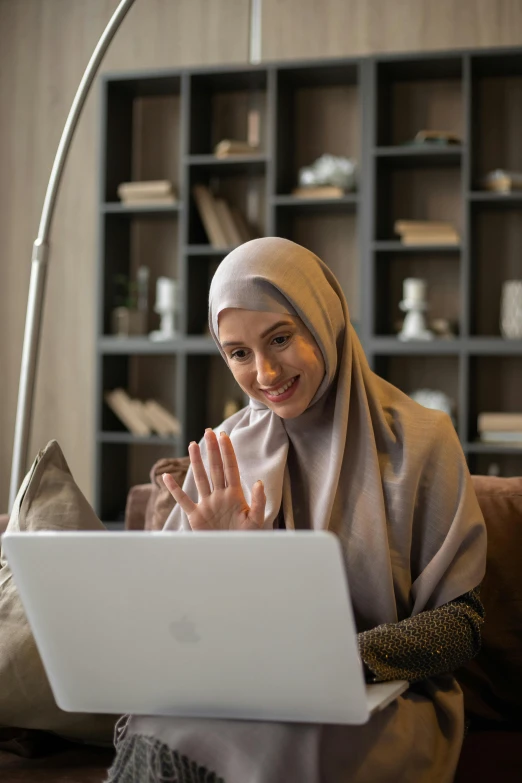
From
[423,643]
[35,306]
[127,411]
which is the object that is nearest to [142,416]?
[127,411]

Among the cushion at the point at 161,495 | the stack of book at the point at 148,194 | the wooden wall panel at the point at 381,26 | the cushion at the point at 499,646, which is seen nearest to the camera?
the cushion at the point at 499,646

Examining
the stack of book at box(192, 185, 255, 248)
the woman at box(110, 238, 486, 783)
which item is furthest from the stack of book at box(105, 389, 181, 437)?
the woman at box(110, 238, 486, 783)

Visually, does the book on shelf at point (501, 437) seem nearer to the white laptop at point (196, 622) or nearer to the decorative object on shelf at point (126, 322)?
the decorative object on shelf at point (126, 322)

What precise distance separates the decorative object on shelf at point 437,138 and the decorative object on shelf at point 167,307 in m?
1.23

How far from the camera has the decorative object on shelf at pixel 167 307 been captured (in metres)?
4.43

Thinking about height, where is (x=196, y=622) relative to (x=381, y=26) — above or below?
below

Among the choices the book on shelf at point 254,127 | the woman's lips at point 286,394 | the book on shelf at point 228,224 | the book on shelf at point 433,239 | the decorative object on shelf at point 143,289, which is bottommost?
the woman's lips at point 286,394

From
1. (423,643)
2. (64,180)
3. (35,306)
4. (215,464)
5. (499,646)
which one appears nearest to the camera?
(423,643)

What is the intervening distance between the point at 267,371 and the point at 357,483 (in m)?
0.25

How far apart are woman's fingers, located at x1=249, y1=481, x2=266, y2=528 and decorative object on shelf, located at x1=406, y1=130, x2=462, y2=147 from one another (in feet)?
9.34

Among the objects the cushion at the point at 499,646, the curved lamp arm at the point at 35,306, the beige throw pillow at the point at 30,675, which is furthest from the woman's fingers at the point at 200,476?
the curved lamp arm at the point at 35,306

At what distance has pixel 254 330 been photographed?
171 cm

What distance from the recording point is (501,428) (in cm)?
402

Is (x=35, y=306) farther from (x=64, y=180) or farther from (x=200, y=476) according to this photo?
(x=64, y=180)
